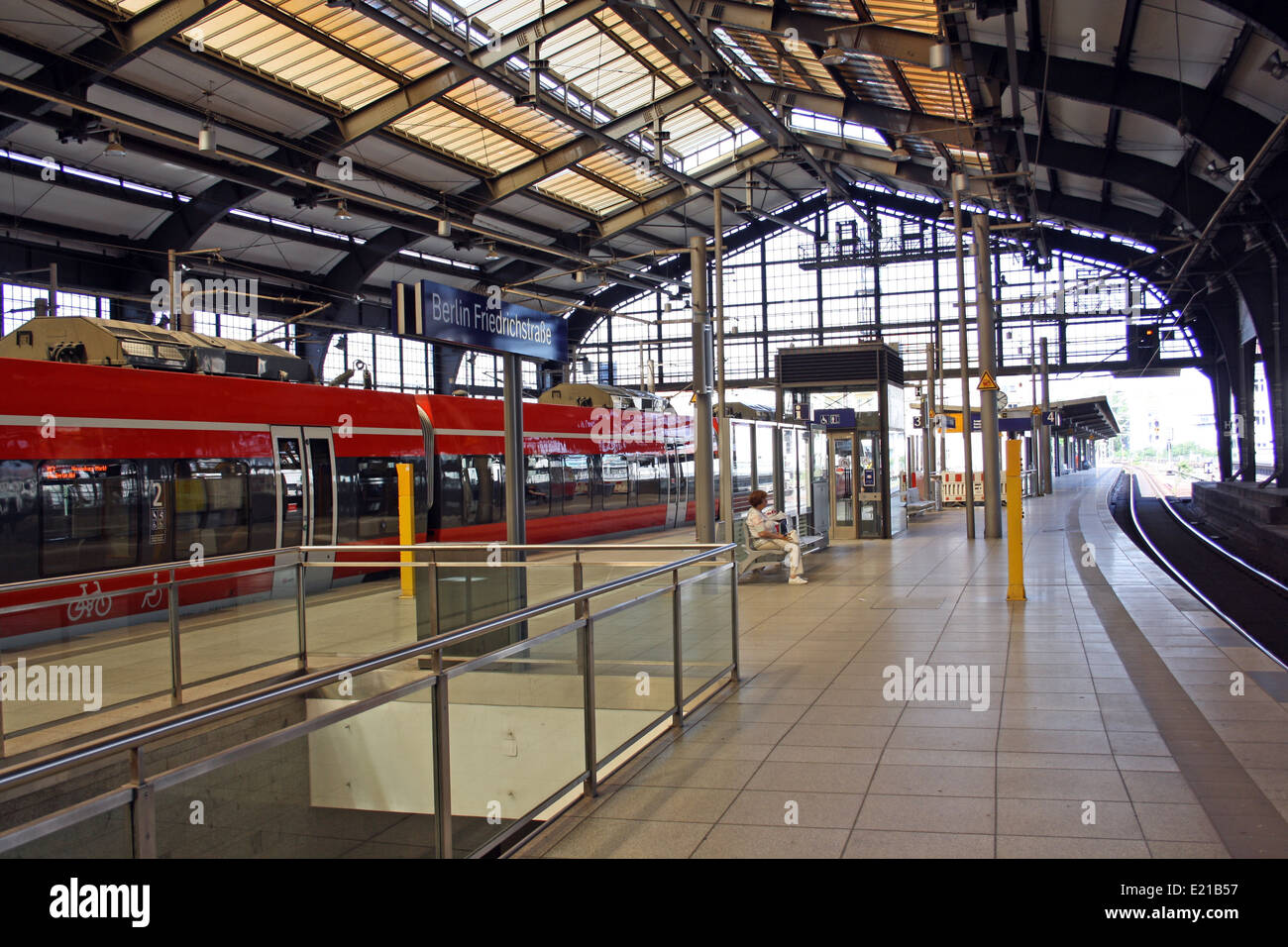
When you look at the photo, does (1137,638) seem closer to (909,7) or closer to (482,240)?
(909,7)

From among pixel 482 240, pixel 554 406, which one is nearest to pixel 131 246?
pixel 482 240

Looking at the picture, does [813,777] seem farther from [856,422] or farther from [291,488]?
[856,422]

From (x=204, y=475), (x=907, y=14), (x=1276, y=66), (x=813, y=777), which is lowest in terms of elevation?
(x=813, y=777)

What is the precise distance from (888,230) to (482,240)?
2402 centimetres

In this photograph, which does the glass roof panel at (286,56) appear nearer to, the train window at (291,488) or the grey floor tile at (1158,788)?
the train window at (291,488)

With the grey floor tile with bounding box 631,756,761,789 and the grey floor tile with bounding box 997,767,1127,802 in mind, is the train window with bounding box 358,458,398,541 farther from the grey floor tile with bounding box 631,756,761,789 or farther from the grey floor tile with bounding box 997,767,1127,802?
the grey floor tile with bounding box 997,767,1127,802

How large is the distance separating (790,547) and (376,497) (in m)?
6.30

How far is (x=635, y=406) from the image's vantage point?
25.1 meters

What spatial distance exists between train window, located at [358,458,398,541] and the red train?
24mm

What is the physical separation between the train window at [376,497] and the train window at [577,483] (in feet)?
19.3

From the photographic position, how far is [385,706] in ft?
11.5

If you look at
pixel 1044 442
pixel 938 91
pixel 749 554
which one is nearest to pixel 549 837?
pixel 749 554

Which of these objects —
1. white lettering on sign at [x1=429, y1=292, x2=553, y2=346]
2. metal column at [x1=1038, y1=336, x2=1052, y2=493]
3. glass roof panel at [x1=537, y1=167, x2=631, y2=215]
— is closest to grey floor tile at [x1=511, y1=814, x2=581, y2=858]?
white lettering on sign at [x1=429, y1=292, x2=553, y2=346]

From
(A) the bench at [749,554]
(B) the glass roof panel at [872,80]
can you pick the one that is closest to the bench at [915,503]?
(B) the glass roof panel at [872,80]
